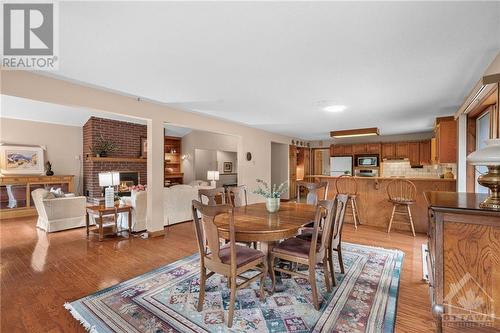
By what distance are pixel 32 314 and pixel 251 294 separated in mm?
1855

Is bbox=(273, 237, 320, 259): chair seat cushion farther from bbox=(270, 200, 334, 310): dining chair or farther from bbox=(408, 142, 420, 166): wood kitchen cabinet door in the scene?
bbox=(408, 142, 420, 166): wood kitchen cabinet door

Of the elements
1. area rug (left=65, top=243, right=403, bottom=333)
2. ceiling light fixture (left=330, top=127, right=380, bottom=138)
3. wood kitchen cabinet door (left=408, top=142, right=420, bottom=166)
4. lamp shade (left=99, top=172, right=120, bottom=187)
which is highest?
ceiling light fixture (left=330, top=127, right=380, bottom=138)

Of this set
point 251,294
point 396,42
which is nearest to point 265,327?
point 251,294

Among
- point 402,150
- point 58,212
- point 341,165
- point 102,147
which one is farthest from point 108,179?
point 402,150

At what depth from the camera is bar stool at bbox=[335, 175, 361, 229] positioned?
488 centimetres

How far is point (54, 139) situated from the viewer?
689 cm

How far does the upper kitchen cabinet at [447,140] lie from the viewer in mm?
4254

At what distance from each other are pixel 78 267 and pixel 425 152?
867cm

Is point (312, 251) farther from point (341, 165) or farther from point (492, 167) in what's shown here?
point (341, 165)

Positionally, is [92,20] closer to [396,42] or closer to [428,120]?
[396,42]

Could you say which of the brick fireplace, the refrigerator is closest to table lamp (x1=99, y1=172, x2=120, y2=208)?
the brick fireplace

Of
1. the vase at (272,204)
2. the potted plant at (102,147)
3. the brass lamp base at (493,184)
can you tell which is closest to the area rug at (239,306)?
the vase at (272,204)

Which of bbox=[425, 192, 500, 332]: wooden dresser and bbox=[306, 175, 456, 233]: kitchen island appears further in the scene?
bbox=[306, 175, 456, 233]: kitchen island

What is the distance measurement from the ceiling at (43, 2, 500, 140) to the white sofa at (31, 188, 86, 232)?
2669mm
